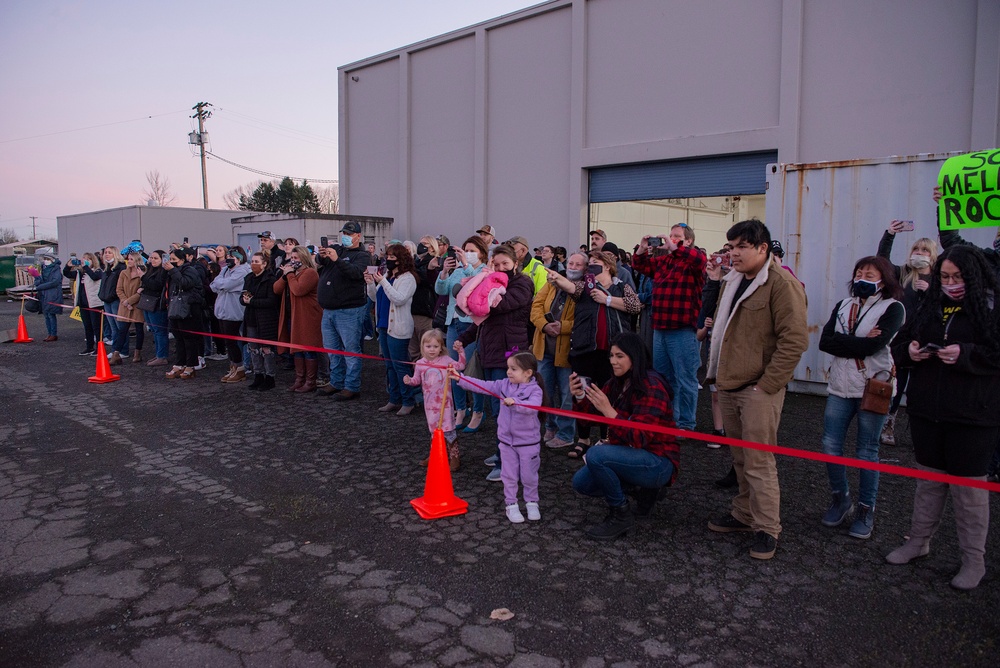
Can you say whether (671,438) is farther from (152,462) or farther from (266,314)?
(266,314)

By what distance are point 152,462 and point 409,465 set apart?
2283mm

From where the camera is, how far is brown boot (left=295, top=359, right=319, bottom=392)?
9.11 m

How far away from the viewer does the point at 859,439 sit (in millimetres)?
4531

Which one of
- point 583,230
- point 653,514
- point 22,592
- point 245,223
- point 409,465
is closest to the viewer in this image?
point 22,592

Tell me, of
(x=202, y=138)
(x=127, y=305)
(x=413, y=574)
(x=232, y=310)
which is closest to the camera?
(x=413, y=574)

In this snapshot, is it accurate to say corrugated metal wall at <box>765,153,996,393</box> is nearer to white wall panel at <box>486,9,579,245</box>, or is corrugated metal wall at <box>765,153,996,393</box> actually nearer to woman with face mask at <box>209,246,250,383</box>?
woman with face mask at <box>209,246,250,383</box>

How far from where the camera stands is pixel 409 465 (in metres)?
5.95

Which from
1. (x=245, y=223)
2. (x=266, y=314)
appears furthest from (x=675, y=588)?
(x=245, y=223)

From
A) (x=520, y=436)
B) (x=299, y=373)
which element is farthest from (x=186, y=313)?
(x=520, y=436)

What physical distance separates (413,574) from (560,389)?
312 cm

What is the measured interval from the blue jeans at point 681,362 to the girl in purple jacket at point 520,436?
2010 mm

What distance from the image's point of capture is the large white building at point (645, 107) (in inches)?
440

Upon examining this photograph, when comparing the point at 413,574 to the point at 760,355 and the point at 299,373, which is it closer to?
the point at 760,355

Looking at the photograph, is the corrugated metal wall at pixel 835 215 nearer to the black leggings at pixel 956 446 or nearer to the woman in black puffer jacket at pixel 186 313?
the black leggings at pixel 956 446
